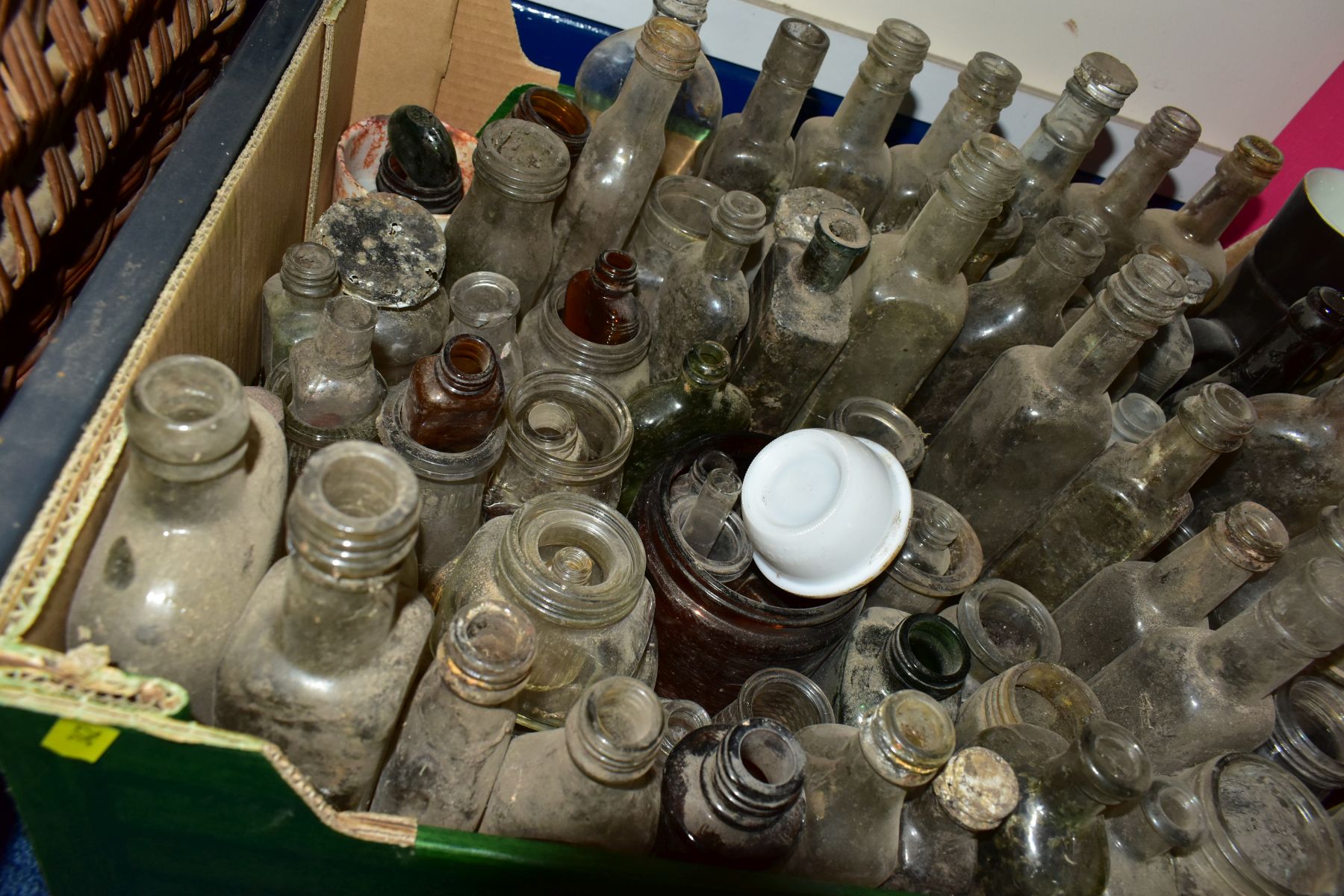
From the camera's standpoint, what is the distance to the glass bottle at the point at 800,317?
1025 mm

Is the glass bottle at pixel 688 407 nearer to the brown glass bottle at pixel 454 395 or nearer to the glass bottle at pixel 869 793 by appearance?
the brown glass bottle at pixel 454 395

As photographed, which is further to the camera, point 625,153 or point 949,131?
point 949,131

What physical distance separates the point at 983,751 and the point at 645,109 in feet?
2.60

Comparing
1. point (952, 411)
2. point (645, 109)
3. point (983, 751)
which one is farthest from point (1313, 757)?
point (645, 109)

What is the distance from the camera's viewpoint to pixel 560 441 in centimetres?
93

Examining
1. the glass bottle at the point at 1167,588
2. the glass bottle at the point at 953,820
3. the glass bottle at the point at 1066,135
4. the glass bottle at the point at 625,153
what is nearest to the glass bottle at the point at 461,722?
the glass bottle at the point at 953,820

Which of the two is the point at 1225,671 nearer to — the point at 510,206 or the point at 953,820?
the point at 953,820

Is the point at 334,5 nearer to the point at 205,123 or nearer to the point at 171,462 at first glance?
the point at 205,123

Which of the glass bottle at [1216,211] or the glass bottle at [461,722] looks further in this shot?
the glass bottle at [1216,211]

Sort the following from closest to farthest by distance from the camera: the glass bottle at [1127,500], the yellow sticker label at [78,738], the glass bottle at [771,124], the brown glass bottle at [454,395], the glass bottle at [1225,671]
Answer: the yellow sticker label at [78,738] < the brown glass bottle at [454,395] < the glass bottle at [1225,671] < the glass bottle at [1127,500] < the glass bottle at [771,124]

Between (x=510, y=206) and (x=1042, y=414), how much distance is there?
0.67 metres

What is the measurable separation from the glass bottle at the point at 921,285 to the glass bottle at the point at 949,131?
0.22m

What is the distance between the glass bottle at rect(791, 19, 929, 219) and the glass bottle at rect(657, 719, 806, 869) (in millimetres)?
852

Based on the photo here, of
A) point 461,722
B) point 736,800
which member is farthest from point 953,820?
point 461,722
